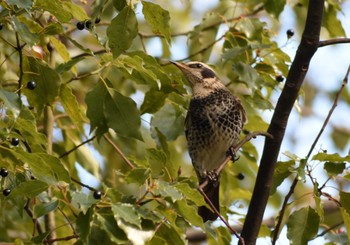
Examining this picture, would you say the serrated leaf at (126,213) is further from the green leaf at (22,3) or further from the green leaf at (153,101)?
the green leaf at (153,101)

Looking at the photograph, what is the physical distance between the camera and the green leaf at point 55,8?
383 cm

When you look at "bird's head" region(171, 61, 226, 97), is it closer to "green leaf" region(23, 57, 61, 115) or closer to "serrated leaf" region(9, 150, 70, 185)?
"green leaf" region(23, 57, 61, 115)

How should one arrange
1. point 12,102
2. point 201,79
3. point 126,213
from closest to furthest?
point 126,213
point 12,102
point 201,79

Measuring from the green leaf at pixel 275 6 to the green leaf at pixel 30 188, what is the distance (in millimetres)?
2220

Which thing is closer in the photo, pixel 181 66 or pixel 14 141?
pixel 14 141

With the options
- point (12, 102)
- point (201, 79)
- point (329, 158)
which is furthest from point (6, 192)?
point (201, 79)

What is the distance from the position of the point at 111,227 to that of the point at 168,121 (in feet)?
5.29

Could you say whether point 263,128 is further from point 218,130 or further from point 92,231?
point 92,231

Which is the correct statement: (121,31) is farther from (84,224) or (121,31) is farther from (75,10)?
(84,224)

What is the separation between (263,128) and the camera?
533 cm

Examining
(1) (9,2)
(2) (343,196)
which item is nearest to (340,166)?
(2) (343,196)

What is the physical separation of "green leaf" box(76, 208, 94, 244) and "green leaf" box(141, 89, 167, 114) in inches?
55.7

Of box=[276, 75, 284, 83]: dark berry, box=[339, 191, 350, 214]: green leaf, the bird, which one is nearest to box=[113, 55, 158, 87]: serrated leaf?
box=[339, 191, 350, 214]: green leaf

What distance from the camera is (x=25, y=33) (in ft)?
12.5
